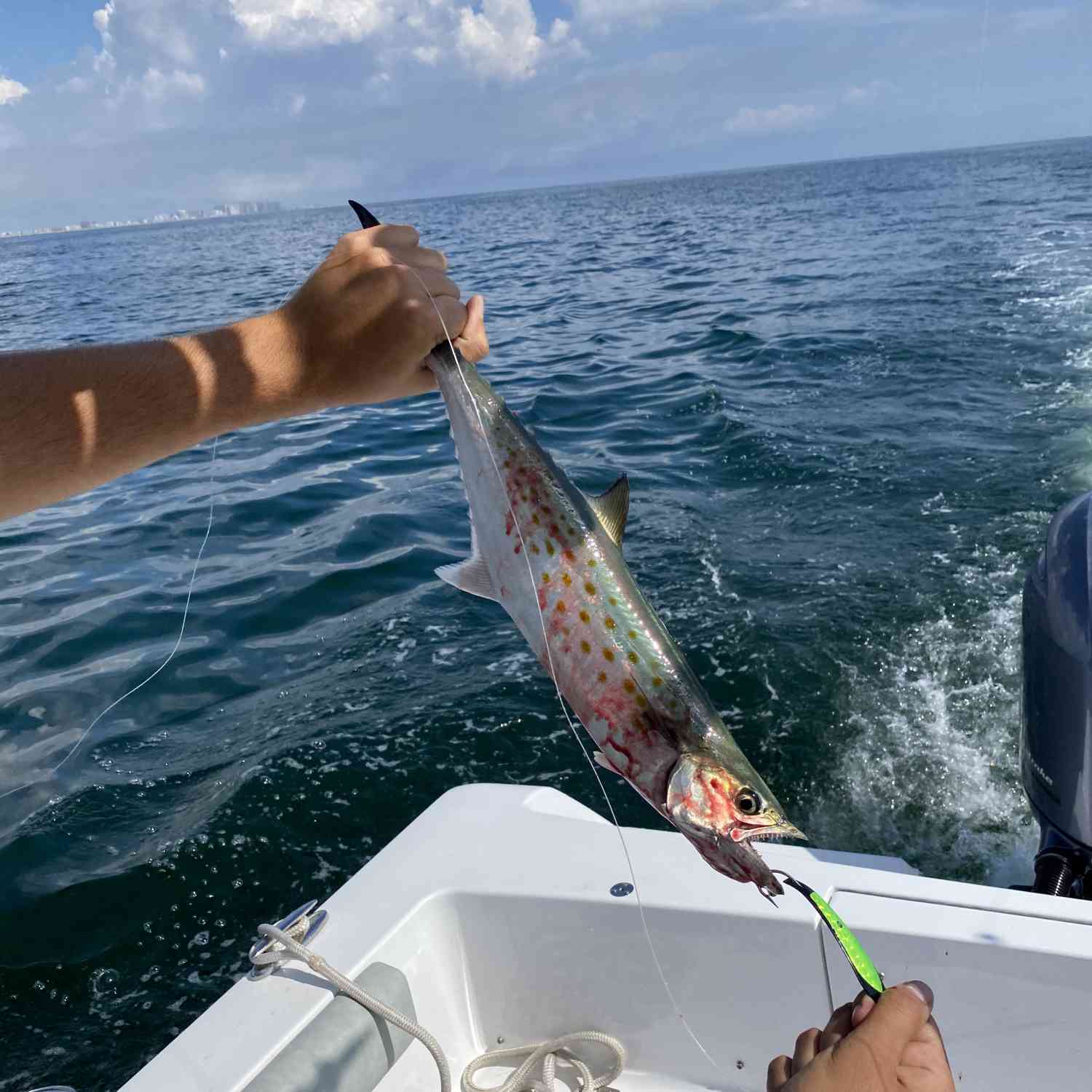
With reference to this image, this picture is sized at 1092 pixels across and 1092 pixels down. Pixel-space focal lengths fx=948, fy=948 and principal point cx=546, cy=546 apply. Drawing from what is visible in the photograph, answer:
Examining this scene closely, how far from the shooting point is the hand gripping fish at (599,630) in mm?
1362

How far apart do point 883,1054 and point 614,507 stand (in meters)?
0.93

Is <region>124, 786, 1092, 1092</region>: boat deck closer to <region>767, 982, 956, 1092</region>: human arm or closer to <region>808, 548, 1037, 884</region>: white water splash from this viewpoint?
<region>767, 982, 956, 1092</region>: human arm

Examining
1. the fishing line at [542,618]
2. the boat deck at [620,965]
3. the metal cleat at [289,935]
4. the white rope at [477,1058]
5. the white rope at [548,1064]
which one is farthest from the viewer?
the white rope at [548,1064]

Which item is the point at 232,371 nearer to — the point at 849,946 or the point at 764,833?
the point at 764,833

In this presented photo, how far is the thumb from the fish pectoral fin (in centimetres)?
85

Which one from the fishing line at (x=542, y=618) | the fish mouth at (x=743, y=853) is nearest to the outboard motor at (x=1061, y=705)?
the fishing line at (x=542, y=618)

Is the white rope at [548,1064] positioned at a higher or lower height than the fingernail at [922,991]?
lower

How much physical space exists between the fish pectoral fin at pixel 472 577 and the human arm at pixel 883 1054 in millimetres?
848

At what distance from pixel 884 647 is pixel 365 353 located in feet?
14.9

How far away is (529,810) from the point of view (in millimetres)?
2957

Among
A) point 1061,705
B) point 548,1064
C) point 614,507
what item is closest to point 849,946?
point 614,507

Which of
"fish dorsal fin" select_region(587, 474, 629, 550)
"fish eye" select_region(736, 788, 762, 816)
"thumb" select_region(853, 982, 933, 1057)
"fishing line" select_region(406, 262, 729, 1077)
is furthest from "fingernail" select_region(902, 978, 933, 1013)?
"fish dorsal fin" select_region(587, 474, 629, 550)

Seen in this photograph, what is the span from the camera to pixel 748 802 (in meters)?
1.36

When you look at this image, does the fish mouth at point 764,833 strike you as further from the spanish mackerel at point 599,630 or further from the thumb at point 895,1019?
the thumb at point 895,1019
